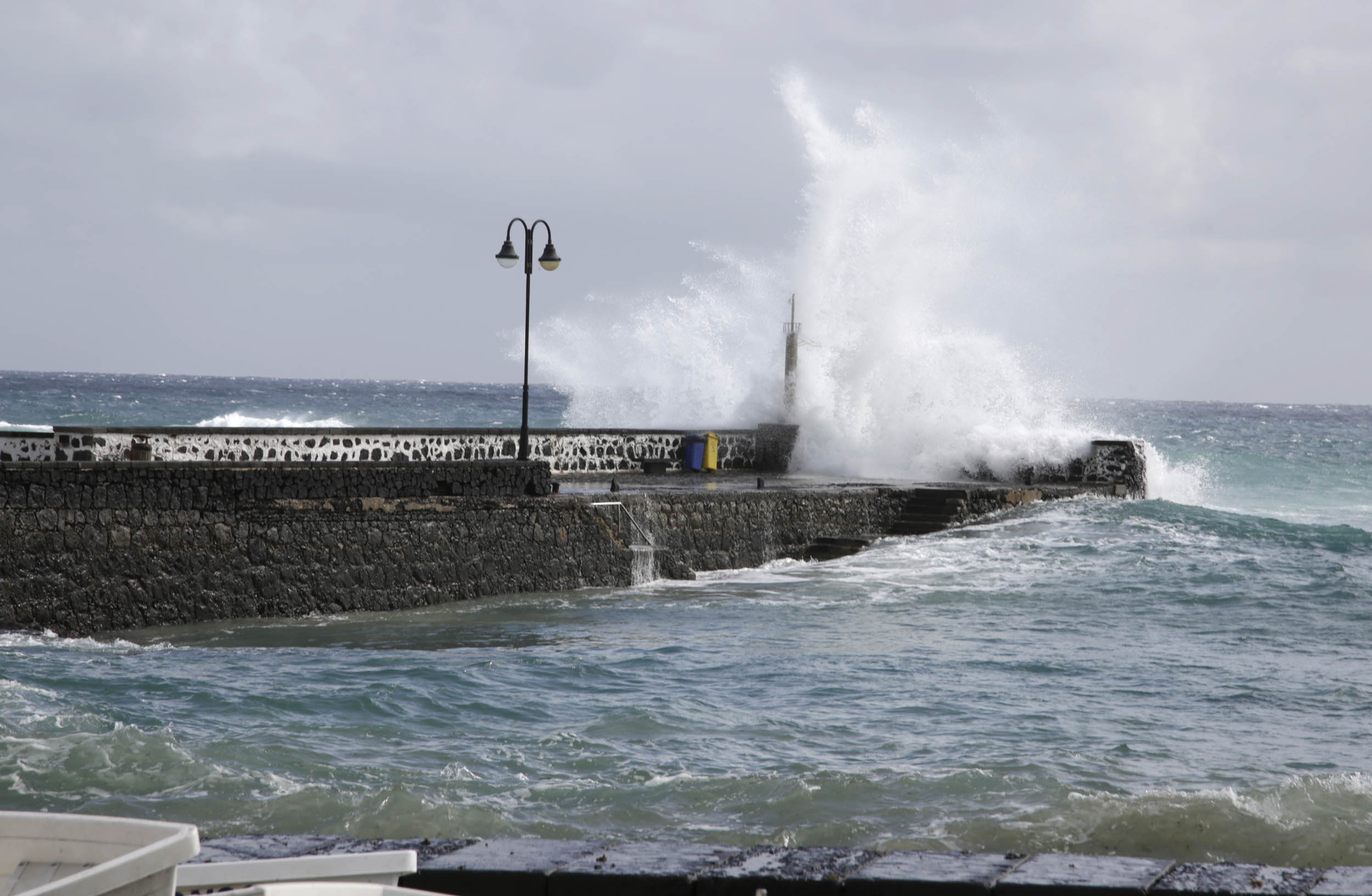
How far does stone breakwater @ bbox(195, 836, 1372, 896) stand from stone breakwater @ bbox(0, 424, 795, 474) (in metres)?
8.45

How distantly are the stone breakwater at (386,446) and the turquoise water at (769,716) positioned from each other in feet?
7.06

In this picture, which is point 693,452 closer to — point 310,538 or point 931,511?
point 931,511

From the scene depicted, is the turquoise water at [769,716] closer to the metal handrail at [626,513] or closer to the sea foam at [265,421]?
the metal handrail at [626,513]

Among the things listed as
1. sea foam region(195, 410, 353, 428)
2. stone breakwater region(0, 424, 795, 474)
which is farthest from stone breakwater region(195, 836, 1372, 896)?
sea foam region(195, 410, 353, 428)

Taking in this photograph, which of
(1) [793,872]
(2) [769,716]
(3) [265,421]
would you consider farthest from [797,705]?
(3) [265,421]

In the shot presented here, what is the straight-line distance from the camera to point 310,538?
12078 millimetres

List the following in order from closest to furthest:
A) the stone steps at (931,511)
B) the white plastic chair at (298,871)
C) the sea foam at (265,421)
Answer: the white plastic chair at (298,871) < the stone steps at (931,511) < the sea foam at (265,421)

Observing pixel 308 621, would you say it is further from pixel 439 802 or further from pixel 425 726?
pixel 439 802

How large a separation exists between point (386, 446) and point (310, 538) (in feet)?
10.5

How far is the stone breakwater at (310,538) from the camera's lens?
1074 centimetres

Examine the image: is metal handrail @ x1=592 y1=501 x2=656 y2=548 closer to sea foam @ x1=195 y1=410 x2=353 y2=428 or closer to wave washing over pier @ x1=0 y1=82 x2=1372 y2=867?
wave washing over pier @ x1=0 y1=82 x2=1372 y2=867

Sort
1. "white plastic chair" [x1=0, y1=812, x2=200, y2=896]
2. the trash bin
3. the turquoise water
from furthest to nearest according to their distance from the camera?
1. the trash bin
2. the turquoise water
3. "white plastic chair" [x1=0, y1=812, x2=200, y2=896]

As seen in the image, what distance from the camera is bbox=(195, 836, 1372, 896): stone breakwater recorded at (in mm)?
4137

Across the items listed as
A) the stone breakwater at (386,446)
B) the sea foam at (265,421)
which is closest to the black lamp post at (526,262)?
the stone breakwater at (386,446)
